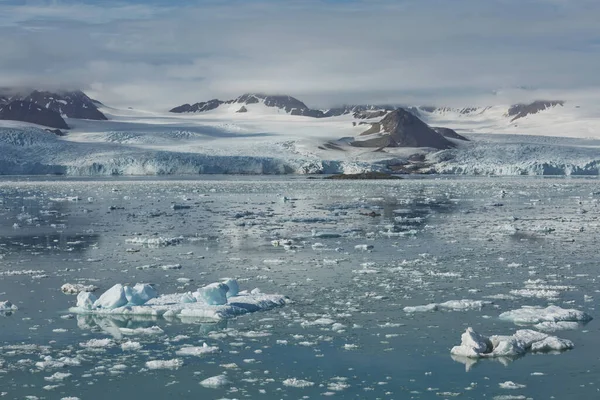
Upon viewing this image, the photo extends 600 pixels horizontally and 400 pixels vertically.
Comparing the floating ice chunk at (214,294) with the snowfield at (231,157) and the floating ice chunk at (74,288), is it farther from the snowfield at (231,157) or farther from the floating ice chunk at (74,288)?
the snowfield at (231,157)

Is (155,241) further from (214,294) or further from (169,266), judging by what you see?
(214,294)

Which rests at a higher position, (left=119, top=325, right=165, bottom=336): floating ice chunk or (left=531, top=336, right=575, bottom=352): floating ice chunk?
(left=531, top=336, right=575, bottom=352): floating ice chunk

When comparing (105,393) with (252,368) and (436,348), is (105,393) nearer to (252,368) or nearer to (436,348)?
(252,368)

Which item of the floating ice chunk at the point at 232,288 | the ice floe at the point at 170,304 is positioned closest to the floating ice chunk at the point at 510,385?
the ice floe at the point at 170,304

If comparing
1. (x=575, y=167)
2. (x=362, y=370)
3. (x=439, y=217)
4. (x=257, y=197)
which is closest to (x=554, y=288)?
(x=362, y=370)

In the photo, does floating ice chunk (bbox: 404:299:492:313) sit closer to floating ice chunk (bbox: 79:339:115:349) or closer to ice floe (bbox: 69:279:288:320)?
ice floe (bbox: 69:279:288:320)

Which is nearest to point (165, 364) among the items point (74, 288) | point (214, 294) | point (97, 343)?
point (97, 343)

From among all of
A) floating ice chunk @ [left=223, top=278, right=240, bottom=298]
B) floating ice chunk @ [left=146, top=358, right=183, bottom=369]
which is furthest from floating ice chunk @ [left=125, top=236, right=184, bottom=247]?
floating ice chunk @ [left=146, top=358, right=183, bottom=369]
